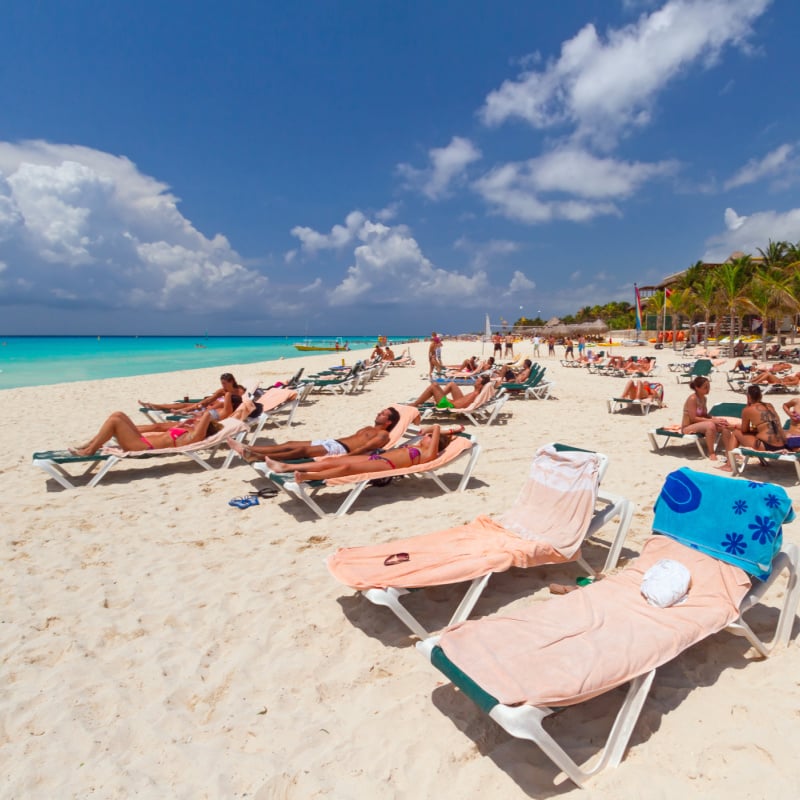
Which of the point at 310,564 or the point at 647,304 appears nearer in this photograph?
the point at 310,564

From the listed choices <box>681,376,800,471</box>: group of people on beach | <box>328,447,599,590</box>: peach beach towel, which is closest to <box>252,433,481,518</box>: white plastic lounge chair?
<box>328,447,599,590</box>: peach beach towel

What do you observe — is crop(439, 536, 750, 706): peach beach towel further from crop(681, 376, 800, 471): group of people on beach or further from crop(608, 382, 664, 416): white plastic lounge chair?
crop(608, 382, 664, 416): white plastic lounge chair

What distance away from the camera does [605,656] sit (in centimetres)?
212

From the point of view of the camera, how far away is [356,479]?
470cm

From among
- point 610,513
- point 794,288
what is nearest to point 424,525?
point 610,513

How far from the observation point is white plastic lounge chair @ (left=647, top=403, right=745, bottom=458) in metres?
6.34

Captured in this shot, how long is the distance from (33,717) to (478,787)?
6.59ft

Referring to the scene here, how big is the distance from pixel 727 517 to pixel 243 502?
4.02 m

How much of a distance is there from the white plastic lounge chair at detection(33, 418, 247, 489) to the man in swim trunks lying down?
25.8 inches

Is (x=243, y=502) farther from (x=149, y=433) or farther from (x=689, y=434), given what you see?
(x=689, y=434)

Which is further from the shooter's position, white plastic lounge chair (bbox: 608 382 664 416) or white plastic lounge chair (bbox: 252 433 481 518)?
white plastic lounge chair (bbox: 608 382 664 416)

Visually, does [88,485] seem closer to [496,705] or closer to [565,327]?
[496,705]

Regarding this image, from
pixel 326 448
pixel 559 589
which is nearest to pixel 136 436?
pixel 326 448

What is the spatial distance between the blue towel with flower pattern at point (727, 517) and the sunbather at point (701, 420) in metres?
3.64
